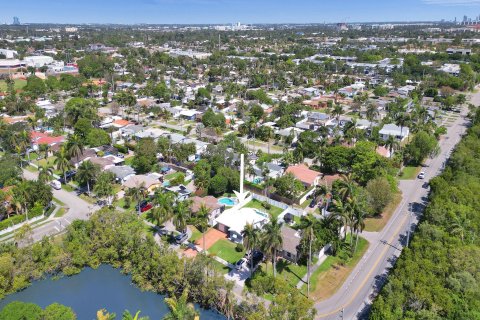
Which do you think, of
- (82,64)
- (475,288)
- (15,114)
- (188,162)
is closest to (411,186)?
(475,288)

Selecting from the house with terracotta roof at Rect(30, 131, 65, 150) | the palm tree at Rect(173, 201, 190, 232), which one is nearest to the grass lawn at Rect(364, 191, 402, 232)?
the palm tree at Rect(173, 201, 190, 232)

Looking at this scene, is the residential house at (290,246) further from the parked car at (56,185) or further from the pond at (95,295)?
the parked car at (56,185)

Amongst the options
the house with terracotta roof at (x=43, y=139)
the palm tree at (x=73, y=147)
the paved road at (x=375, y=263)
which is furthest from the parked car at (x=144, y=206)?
the house with terracotta roof at (x=43, y=139)

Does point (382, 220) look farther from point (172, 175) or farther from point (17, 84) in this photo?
point (17, 84)

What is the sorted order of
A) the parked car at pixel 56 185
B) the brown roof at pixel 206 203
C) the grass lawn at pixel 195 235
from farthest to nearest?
the parked car at pixel 56 185
the brown roof at pixel 206 203
the grass lawn at pixel 195 235

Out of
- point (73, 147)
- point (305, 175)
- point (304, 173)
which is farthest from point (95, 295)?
point (304, 173)

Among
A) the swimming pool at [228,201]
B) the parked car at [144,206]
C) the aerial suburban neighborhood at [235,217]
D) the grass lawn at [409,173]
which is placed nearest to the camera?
the aerial suburban neighborhood at [235,217]

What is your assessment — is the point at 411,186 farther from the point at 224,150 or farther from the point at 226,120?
the point at 226,120
